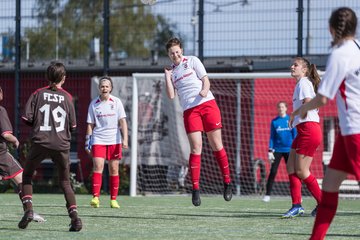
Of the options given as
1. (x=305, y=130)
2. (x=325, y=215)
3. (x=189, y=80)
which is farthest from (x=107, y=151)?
(x=325, y=215)

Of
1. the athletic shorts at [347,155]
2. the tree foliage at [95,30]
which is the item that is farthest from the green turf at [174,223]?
the tree foliage at [95,30]

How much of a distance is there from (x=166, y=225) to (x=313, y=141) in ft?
6.57

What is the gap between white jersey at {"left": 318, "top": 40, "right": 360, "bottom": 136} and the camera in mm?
6555

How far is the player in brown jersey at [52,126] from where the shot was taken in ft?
29.1

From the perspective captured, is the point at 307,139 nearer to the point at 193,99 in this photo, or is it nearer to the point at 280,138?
the point at 193,99

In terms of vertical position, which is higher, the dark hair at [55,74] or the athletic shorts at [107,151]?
the dark hair at [55,74]

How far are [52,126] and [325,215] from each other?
320cm

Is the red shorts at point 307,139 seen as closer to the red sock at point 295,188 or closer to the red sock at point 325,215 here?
the red sock at point 295,188

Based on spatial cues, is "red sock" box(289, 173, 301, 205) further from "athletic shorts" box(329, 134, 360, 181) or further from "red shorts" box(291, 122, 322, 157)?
"athletic shorts" box(329, 134, 360, 181)

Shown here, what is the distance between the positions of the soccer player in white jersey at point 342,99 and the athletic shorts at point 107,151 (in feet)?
23.1

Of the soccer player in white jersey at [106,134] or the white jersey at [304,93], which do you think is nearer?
the white jersey at [304,93]

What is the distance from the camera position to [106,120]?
13.6 m

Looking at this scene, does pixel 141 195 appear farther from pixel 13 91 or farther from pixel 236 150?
pixel 13 91

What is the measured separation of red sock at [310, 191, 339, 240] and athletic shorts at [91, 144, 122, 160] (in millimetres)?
7057
